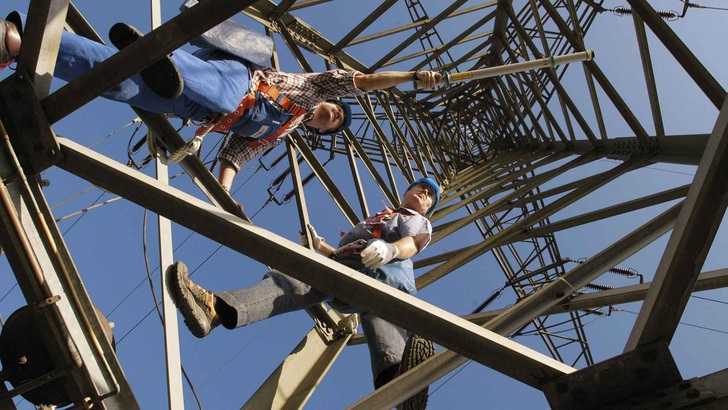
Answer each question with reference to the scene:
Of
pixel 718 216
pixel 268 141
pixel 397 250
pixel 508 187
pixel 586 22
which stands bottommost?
pixel 718 216

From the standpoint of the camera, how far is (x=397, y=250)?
14.2ft

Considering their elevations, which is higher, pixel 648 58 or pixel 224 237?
pixel 648 58

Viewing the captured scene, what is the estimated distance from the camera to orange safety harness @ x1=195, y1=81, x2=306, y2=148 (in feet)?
14.1

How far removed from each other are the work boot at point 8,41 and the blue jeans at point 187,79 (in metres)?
0.19

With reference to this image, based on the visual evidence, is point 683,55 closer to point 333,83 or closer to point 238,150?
point 333,83

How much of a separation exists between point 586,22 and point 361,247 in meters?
5.71

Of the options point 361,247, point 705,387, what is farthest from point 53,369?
point 705,387

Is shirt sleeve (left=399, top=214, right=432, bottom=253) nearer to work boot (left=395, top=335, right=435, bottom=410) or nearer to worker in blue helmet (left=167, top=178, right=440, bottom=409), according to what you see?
worker in blue helmet (left=167, top=178, right=440, bottom=409)

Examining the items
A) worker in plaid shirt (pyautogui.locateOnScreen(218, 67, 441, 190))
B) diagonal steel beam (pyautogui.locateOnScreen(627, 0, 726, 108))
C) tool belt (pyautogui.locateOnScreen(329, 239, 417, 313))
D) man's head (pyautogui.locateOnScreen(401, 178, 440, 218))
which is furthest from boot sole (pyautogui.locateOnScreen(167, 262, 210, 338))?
diagonal steel beam (pyautogui.locateOnScreen(627, 0, 726, 108))

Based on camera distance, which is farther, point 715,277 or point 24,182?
point 715,277

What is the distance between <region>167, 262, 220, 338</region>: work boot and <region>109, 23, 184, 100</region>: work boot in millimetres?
844

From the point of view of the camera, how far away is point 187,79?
12.1 ft

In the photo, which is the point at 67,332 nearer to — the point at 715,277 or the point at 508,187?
the point at 715,277

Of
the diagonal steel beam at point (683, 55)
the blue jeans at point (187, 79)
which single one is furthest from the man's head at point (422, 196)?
the diagonal steel beam at point (683, 55)
